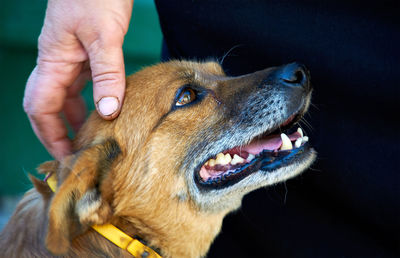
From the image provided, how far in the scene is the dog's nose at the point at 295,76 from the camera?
7.43ft

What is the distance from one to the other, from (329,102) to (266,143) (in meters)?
0.53

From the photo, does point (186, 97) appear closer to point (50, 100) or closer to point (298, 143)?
point (298, 143)

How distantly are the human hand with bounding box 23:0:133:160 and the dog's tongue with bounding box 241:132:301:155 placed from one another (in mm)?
806

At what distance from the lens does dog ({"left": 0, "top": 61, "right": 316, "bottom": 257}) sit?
2260 millimetres

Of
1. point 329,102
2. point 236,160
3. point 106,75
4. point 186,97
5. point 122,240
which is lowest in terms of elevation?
point 122,240

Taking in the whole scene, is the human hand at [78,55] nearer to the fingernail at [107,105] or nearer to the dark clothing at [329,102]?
the fingernail at [107,105]

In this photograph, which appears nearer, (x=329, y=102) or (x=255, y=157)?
(x=255, y=157)

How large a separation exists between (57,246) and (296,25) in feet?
6.17

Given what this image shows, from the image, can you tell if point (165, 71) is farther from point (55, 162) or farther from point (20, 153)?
point (20, 153)

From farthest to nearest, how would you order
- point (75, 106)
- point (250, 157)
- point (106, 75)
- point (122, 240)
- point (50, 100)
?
point (75, 106) < point (50, 100) < point (250, 157) < point (106, 75) < point (122, 240)

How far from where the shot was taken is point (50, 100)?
249cm

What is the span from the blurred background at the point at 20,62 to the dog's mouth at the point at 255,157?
3.54 meters

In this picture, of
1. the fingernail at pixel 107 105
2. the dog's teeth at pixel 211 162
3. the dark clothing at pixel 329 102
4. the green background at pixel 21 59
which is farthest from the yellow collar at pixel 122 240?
the green background at pixel 21 59

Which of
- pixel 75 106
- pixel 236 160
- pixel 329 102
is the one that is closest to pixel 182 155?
pixel 236 160
